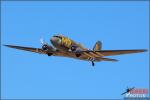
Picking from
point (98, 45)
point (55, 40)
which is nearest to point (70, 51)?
point (55, 40)

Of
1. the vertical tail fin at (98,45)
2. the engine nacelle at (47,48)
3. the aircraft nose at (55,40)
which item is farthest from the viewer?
the vertical tail fin at (98,45)

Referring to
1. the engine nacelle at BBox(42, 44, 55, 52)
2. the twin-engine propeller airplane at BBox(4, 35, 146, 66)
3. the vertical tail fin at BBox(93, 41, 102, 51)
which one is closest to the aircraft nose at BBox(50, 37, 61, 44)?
the twin-engine propeller airplane at BBox(4, 35, 146, 66)

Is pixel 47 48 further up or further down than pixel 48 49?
further up

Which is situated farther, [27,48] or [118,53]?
[27,48]

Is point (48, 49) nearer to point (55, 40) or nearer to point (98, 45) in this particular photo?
point (55, 40)

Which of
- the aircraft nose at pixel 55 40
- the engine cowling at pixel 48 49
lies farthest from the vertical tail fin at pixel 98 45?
the aircraft nose at pixel 55 40

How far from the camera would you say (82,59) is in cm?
10850

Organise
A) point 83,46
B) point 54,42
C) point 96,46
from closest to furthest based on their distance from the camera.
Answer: point 54,42
point 83,46
point 96,46

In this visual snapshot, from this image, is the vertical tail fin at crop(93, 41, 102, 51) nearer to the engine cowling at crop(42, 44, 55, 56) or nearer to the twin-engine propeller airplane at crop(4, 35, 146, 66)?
the twin-engine propeller airplane at crop(4, 35, 146, 66)

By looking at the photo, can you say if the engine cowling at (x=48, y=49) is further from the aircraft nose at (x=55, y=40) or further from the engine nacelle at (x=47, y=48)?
the aircraft nose at (x=55, y=40)

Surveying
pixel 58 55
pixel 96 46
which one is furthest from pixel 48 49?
pixel 96 46

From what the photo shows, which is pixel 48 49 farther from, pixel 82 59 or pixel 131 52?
pixel 131 52

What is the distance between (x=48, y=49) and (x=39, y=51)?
5.54 m

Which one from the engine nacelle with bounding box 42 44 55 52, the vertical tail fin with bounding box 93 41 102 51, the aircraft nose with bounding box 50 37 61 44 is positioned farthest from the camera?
the vertical tail fin with bounding box 93 41 102 51
